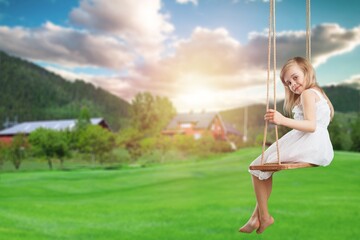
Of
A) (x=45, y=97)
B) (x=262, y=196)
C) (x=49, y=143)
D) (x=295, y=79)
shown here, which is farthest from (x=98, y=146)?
(x=45, y=97)

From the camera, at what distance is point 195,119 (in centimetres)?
4544

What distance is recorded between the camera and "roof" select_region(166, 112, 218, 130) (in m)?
44.5

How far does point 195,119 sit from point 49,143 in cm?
1676

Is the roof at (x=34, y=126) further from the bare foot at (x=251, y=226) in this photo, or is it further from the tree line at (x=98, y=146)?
the bare foot at (x=251, y=226)

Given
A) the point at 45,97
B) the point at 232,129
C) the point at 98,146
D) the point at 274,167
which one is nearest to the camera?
the point at 274,167

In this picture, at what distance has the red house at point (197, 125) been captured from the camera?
44.2 metres

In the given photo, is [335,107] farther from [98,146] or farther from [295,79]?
[295,79]

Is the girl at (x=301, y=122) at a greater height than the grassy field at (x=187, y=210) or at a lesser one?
greater

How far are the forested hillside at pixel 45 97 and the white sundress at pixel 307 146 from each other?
181 feet

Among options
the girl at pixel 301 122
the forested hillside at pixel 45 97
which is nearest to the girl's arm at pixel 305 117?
the girl at pixel 301 122

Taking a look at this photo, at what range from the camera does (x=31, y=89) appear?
72.7 m

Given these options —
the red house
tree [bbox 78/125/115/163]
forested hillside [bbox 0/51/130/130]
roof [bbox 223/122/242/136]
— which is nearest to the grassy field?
tree [bbox 78/125/115/163]

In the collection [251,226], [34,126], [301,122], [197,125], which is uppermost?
[197,125]

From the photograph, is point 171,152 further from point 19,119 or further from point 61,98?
point 61,98
